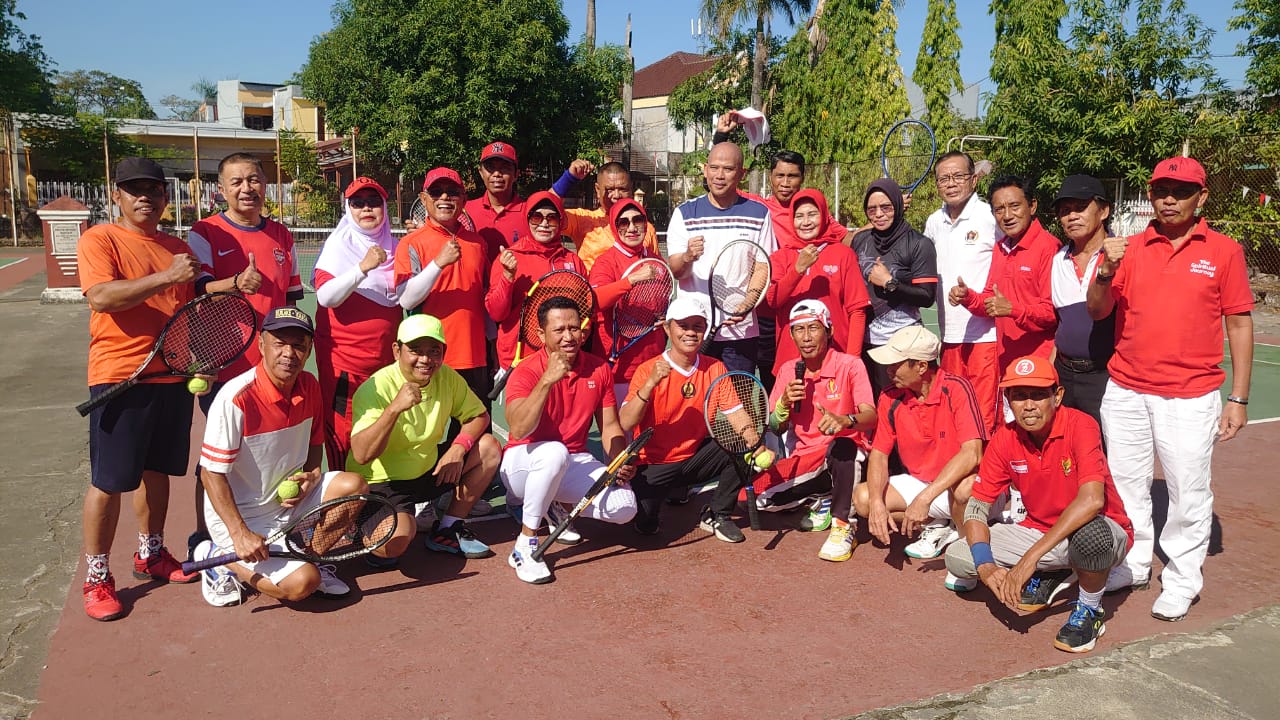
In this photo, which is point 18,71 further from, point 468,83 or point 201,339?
point 201,339

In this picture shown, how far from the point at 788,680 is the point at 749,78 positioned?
41127 mm

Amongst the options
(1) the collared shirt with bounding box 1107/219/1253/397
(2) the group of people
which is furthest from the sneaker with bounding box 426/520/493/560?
(1) the collared shirt with bounding box 1107/219/1253/397

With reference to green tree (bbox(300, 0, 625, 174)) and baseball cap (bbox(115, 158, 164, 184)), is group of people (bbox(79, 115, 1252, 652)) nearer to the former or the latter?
baseball cap (bbox(115, 158, 164, 184))

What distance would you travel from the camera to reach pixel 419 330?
5176 millimetres

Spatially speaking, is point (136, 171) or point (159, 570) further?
point (159, 570)

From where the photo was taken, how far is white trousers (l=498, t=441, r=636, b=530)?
5.52m

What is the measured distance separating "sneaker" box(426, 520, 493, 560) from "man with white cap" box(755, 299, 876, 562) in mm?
1864

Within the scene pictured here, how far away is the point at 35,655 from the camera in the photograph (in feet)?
14.4

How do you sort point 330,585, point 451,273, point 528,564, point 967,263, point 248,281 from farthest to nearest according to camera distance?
point 967,263, point 451,273, point 528,564, point 330,585, point 248,281

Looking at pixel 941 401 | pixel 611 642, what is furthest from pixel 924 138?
pixel 611 642

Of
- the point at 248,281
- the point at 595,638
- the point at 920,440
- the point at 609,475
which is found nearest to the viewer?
the point at 595,638

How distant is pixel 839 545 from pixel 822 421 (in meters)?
0.78

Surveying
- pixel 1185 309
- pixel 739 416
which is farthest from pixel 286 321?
pixel 1185 309

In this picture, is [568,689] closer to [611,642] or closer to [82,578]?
[611,642]
